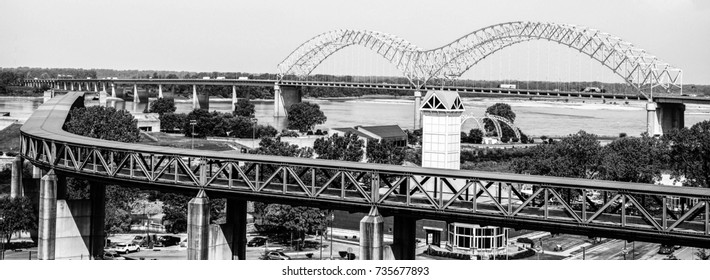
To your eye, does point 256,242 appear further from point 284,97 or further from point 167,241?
point 284,97

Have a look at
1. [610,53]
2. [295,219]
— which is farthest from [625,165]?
[610,53]

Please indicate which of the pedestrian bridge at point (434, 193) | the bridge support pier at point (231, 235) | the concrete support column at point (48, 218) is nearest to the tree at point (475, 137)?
the pedestrian bridge at point (434, 193)

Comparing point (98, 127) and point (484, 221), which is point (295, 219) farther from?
point (98, 127)

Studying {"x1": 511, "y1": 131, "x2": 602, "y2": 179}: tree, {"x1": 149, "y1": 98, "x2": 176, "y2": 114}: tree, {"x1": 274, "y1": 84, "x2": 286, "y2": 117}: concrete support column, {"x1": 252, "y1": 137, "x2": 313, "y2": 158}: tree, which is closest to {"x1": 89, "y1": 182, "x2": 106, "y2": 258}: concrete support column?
{"x1": 252, "y1": 137, "x2": 313, "y2": 158}: tree

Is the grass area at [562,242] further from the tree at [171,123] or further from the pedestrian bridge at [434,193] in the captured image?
the tree at [171,123]

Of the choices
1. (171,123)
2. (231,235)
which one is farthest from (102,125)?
(171,123)

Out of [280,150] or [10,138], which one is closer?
[280,150]

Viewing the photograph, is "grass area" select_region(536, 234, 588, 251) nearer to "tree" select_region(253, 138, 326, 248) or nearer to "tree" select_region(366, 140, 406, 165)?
"tree" select_region(253, 138, 326, 248)
